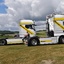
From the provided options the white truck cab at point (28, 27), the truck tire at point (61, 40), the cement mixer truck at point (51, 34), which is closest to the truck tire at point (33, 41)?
the cement mixer truck at point (51, 34)

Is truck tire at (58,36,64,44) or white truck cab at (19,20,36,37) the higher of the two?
white truck cab at (19,20,36,37)

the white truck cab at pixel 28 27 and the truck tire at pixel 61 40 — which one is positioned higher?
the white truck cab at pixel 28 27

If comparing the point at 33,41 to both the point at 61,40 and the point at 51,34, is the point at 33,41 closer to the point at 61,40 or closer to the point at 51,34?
the point at 51,34

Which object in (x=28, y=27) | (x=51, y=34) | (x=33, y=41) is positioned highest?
(x=28, y=27)

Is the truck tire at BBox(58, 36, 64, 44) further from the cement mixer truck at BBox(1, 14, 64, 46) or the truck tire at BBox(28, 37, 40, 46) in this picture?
the truck tire at BBox(28, 37, 40, 46)

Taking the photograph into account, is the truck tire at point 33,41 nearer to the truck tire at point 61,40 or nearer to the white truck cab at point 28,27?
the truck tire at point 61,40

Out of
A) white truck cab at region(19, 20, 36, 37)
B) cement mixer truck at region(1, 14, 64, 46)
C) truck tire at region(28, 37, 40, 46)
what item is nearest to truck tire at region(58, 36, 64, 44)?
cement mixer truck at region(1, 14, 64, 46)

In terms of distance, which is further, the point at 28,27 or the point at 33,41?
the point at 28,27

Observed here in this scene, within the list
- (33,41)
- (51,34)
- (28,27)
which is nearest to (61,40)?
(51,34)

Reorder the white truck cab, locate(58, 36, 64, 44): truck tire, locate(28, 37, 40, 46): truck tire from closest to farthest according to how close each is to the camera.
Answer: locate(28, 37, 40, 46): truck tire, locate(58, 36, 64, 44): truck tire, the white truck cab

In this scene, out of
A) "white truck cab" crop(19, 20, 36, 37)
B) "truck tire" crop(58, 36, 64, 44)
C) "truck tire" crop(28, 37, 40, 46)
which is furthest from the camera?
"white truck cab" crop(19, 20, 36, 37)

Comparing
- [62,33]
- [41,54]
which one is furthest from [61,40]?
[41,54]

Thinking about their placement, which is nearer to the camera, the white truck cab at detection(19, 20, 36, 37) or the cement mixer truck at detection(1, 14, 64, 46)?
the cement mixer truck at detection(1, 14, 64, 46)

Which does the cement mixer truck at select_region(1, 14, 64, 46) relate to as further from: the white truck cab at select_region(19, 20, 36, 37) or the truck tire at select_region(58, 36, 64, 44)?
the white truck cab at select_region(19, 20, 36, 37)
